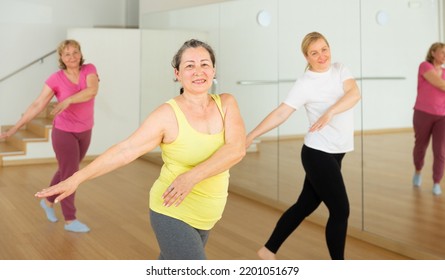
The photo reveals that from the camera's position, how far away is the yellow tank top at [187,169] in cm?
207

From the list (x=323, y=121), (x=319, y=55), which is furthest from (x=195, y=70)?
(x=319, y=55)

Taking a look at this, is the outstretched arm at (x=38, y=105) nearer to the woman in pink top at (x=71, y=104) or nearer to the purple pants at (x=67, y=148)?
the woman in pink top at (x=71, y=104)

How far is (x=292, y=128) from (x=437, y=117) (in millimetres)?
1440

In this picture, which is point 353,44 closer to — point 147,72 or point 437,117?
point 437,117

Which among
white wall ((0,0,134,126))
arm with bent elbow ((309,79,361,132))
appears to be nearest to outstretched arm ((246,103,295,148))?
arm with bent elbow ((309,79,361,132))

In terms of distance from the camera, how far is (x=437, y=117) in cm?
368

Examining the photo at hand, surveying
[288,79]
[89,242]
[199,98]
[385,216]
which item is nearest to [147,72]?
[288,79]

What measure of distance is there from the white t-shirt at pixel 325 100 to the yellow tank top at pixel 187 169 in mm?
1093

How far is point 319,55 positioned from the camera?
10.5 feet

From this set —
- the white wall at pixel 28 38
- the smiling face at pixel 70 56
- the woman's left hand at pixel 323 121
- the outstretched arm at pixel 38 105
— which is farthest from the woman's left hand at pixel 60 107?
the white wall at pixel 28 38

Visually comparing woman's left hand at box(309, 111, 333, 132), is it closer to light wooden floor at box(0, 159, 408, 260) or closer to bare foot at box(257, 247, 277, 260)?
bare foot at box(257, 247, 277, 260)

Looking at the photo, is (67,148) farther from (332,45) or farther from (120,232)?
(332,45)

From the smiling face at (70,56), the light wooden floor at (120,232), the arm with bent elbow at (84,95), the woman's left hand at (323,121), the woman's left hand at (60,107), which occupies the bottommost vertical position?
the light wooden floor at (120,232)

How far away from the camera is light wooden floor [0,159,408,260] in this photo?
3828 millimetres
